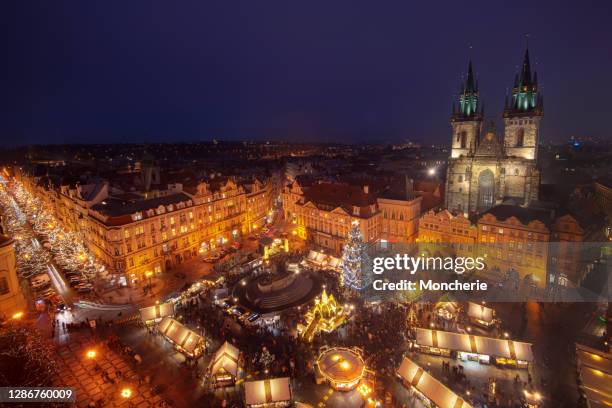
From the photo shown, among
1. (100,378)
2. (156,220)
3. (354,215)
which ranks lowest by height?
(100,378)

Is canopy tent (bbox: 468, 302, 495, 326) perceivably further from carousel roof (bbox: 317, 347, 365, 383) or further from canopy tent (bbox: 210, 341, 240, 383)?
canopy tent (bbox: 210, 341, 240, 383)

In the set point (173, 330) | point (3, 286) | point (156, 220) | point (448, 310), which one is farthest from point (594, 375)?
point (3, 286)

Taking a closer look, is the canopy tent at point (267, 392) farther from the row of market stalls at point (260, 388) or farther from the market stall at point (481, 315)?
the market stall at point (481, 315)

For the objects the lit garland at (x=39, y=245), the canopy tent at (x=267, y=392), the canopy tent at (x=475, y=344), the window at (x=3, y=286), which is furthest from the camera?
the lit garland at (x=39, y=245)

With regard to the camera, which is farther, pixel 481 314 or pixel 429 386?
pixel 481 314

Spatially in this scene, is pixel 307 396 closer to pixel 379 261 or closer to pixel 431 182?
pixel 379 261

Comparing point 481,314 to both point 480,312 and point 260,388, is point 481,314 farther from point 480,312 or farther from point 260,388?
point 260,388

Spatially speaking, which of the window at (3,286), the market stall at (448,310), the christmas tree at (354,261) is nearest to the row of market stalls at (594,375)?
the market stall at (448,310)

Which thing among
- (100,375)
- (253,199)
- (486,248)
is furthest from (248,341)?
(253,199)
